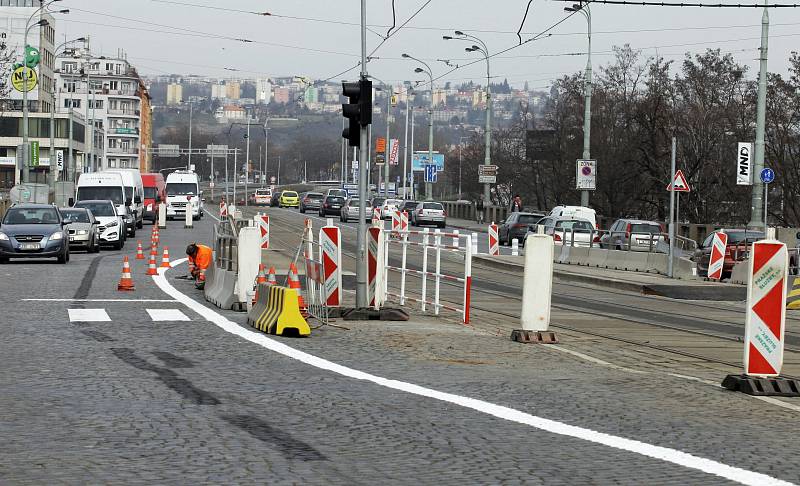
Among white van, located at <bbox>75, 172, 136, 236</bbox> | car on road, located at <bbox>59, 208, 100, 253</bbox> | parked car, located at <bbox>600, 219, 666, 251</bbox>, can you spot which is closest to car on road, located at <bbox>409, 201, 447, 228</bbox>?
white van, located at <bbox>75, 172, 136, 236</bbox>

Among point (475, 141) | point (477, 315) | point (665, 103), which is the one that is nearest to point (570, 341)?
point (477, 315)

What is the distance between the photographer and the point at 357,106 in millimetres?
19109

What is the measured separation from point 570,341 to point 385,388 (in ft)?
20.7

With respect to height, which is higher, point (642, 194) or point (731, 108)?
point (731, 108)

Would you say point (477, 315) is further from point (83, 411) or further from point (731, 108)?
point (731, 108)

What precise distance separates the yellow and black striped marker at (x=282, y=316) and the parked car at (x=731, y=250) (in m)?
20.8

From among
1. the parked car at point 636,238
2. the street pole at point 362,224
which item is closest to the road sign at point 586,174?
the parked car at point 636,238

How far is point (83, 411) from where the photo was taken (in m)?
9.77

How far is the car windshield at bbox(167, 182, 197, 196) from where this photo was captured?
8144cm

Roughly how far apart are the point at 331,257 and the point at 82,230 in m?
22.6

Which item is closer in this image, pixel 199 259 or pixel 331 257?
pixel 331 257

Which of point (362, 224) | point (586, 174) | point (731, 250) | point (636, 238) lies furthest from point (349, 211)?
point (362, 224)

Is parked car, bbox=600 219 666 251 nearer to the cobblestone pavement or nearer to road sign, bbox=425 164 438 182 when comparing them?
the cobblestone pavement

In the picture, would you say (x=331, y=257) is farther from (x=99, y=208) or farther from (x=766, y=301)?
(x=99, y=208)
